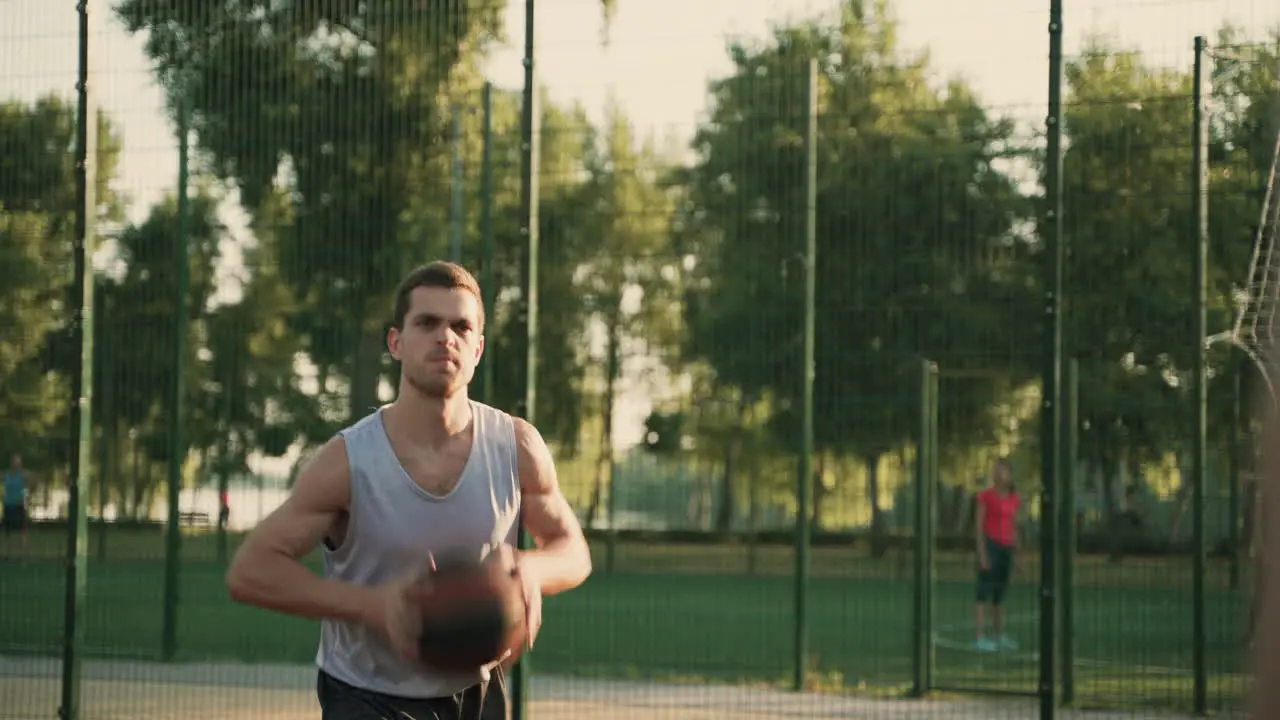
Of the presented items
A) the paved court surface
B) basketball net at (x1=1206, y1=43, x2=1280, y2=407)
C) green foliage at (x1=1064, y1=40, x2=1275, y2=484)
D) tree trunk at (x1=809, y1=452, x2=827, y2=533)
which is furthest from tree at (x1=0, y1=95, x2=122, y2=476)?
basketball net at (x1=1206, y1=43, x2=1280, y2=407)

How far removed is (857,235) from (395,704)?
562cm

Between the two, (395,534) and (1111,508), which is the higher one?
(395,534)

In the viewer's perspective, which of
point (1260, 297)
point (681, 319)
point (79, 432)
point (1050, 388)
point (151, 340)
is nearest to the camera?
point (1050, 388)

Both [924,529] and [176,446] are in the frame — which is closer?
[924,529]

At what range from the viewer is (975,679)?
9531 millimetres

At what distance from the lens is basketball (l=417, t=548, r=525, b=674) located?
366 centimetres

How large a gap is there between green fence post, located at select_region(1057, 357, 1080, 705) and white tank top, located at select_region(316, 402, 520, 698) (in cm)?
575

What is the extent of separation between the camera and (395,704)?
391 centimetres

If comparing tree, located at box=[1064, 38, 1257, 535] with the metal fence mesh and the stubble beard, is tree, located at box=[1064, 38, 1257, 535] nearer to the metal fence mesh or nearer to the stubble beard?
the metal fence mesh

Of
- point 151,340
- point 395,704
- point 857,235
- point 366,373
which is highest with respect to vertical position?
point 857,235

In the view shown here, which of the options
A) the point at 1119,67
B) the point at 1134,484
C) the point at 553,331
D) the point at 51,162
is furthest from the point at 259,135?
the point at 1134,484

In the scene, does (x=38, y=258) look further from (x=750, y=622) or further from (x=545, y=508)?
A: (x=545, y=508)

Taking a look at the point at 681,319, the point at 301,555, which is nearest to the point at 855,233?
the point at 681,319

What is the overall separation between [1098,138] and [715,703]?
3359 millimetres
